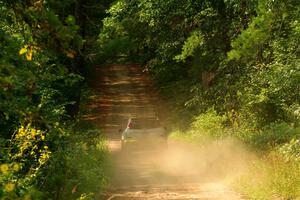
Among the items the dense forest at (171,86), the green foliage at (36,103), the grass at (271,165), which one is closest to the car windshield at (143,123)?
the dense forest at (171,86)

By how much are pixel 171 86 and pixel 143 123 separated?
17.7 metres

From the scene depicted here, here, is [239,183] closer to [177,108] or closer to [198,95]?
[198,95]

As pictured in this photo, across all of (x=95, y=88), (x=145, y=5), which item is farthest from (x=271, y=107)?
(x=95, y=88)

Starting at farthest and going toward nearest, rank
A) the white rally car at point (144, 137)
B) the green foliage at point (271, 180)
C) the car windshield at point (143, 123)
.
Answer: the car windshield at point (143, 123), the white rally car at point (144, 137), the green foliage at point (271, 180)

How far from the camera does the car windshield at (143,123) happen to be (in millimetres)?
21359

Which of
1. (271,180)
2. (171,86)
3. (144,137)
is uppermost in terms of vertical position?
(171,86)

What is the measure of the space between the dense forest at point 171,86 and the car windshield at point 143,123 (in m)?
1.72

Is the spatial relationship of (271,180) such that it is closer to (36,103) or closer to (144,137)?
(36,103)

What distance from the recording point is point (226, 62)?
21.2 meters

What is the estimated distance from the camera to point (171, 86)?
3919 cm

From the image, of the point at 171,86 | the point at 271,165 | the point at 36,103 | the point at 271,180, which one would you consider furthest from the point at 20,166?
the point at 171,86

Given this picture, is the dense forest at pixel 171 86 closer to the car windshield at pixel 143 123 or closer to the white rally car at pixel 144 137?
the white rally car at pixel 144 137

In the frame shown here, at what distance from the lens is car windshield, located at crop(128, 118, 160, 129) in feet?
70.1

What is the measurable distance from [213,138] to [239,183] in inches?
291
